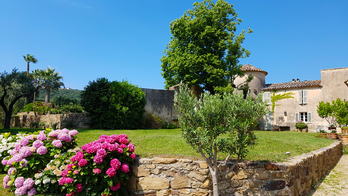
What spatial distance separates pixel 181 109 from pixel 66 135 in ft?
9.64

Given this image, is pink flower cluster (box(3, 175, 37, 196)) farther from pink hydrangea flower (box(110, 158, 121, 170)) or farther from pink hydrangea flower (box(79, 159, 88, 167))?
pink hydrangea flower (box(110, 158, 121, 170))

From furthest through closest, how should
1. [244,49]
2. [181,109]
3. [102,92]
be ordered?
[244,49] → [102,92] → [181,109]

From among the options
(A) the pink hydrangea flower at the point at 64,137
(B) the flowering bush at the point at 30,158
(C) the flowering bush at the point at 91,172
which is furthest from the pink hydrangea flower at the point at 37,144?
(C) the flowering bush at the point at 91,172

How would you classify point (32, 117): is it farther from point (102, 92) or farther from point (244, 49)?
point (244, 49)

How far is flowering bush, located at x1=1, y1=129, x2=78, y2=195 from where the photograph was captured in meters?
4.79

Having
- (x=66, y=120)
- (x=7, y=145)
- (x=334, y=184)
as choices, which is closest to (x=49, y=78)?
(x=66, y=120)

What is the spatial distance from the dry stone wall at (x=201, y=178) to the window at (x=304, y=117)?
69.0ft

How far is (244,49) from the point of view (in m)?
20.0

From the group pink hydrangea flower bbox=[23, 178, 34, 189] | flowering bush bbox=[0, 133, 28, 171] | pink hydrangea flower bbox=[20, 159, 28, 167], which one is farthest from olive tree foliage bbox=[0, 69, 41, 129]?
pink hydrangea flower bbox=[23, 178, 34, 189]

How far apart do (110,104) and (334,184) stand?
1097 centimetres

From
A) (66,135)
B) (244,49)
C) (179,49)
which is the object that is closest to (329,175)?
(66,135)

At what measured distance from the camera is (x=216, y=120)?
4.39 metres

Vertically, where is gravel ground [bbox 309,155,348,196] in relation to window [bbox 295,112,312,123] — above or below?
below

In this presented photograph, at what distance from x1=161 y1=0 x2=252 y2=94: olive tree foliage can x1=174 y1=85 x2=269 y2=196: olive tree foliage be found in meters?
13.9
